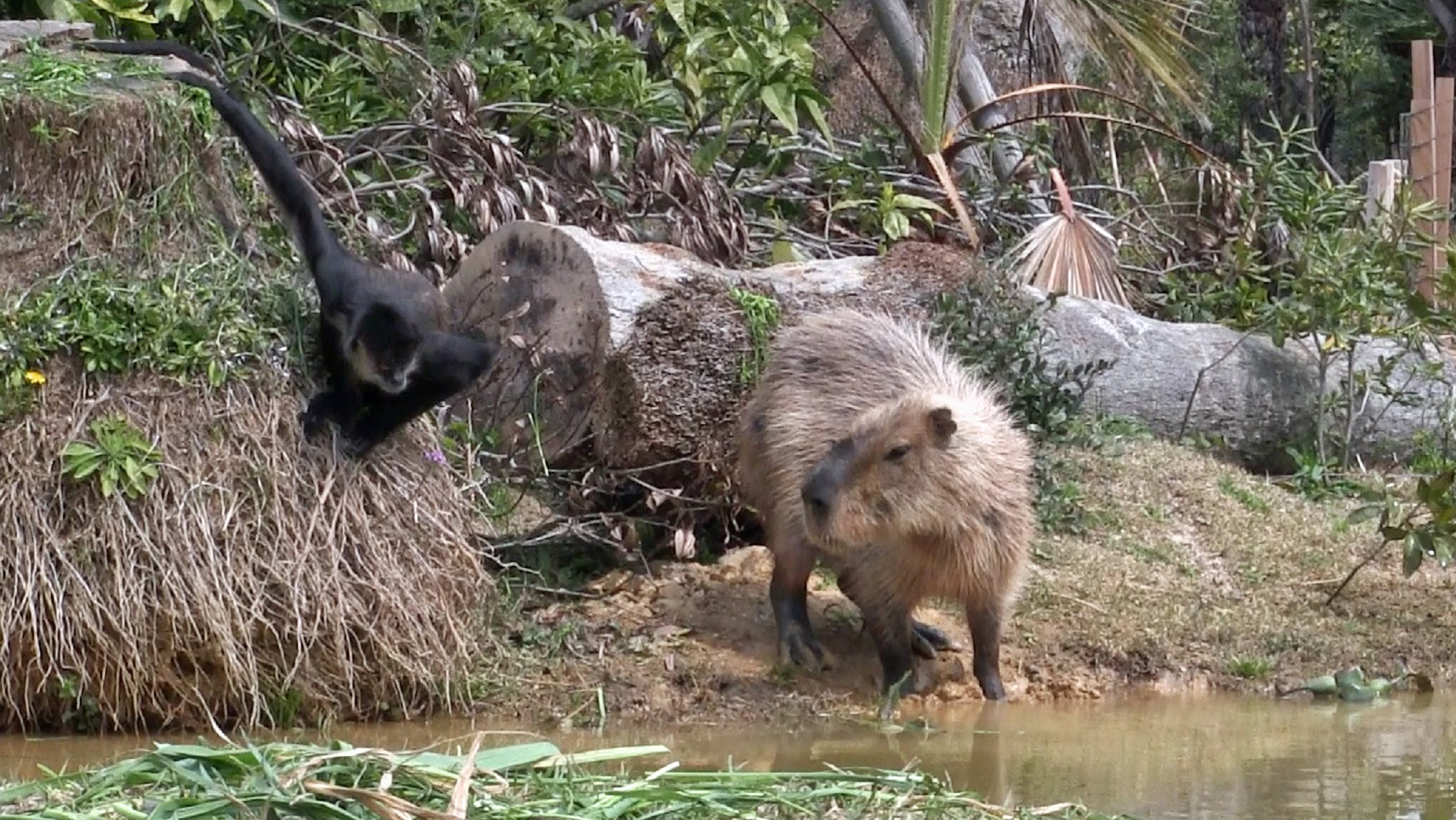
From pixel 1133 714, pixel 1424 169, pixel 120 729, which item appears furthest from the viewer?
pixel 1424 169

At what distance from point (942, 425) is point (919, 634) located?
1003 millimetres

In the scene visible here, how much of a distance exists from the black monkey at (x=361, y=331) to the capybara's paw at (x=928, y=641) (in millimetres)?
1958

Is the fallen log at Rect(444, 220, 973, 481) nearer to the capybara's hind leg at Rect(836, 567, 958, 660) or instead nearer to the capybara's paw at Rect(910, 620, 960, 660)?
the capybara's hind leg at Rect(836, 567, 958, 660)

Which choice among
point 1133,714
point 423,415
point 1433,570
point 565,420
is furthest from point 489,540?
point 1433,570

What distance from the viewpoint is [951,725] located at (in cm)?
647

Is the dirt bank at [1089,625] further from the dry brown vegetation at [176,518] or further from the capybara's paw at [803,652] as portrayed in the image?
the dry brown vegetation at [176,518]

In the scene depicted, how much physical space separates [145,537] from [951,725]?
98.6 inches

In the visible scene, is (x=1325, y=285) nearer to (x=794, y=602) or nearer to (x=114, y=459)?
(x=794, y=602)

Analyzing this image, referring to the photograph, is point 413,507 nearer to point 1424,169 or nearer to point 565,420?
point 565,420

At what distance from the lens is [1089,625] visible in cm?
751

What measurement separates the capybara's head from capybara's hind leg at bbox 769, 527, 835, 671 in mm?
362

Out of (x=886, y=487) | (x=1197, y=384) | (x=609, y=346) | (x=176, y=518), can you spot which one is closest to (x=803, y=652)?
(x=886, y=487)

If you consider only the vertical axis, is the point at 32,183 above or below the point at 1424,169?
below

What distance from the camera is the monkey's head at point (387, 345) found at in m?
5.91
